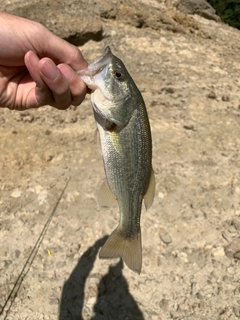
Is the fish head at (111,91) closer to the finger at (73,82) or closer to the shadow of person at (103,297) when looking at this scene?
the finger at (73,82)

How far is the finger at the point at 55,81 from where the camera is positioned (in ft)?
6.19

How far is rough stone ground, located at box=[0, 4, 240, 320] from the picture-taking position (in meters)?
3.09

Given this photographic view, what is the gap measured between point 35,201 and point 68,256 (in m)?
0.71

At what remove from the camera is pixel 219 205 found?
12.5 feet

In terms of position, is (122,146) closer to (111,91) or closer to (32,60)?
(111,91)

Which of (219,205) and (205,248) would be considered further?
(219,205)

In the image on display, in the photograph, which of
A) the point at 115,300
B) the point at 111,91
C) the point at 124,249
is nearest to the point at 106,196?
the point at 124,249

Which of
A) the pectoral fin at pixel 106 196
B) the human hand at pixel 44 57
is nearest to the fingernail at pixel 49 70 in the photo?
the human hand at pixel 44 57

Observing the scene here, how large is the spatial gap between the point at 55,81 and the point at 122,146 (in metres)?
0.48

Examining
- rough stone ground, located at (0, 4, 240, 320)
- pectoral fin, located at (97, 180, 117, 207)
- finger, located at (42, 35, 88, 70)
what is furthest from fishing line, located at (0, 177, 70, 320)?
finger, located at (42, 35, 88, 70)

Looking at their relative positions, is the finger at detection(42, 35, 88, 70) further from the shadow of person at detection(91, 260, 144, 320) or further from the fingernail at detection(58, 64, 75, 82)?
the shadow of person at detection(91, 260, 144, 320)

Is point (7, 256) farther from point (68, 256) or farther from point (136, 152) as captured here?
point (136, 152)

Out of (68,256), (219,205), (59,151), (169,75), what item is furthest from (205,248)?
(169,75)

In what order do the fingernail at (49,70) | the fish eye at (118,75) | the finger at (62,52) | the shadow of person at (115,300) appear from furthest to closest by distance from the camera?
the shadow of person at (115,300) → the finger at (62,52) → the fish eye at (118,75) → the fingernail at (49,70)
